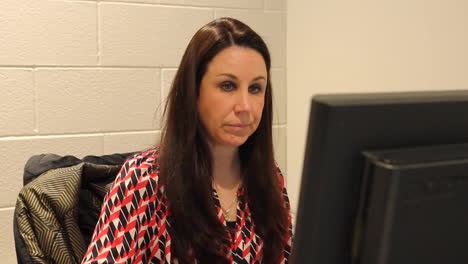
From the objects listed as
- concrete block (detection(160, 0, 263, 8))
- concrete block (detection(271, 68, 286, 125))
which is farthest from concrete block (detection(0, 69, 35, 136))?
concrete block (detection(271, 68, 286, 125))

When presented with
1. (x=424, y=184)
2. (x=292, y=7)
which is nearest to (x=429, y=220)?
(x=424, y=184)

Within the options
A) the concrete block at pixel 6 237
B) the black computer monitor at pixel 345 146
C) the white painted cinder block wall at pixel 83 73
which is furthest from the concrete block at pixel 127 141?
the black computer monitor at pixel 345 146

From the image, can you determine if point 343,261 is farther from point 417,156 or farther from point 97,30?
point 97,30

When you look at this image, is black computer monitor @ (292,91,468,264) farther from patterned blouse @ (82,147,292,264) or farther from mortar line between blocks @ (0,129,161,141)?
mortar line between blocks @ (0,129,161,141)

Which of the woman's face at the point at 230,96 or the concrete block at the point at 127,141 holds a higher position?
the woman's face at the point at 230,96

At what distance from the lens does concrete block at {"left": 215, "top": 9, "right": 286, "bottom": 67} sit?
7.71ft

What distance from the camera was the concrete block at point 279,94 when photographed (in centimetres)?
246

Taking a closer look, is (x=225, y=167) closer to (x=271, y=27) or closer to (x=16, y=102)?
(x=16, y=102)

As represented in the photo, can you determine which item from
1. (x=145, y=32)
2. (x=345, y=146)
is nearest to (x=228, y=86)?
(x=345, y=146)

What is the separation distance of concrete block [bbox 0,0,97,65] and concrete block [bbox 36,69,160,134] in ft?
0.20

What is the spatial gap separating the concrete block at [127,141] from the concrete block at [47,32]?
0.32 metres

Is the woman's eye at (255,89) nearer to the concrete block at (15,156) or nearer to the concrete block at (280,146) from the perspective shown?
the concrete block at (15,156)

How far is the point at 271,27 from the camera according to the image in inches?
95.3

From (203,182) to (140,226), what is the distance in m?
0.19
